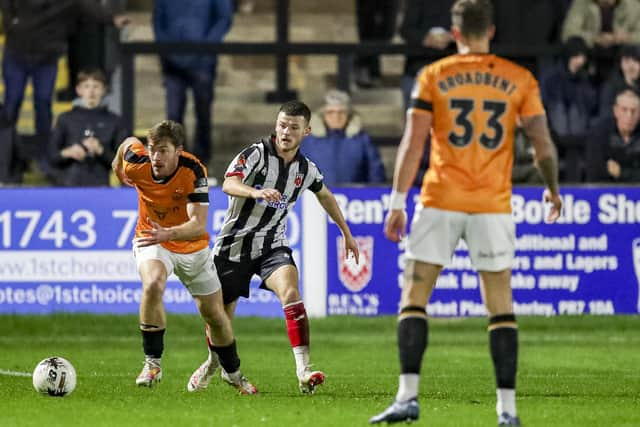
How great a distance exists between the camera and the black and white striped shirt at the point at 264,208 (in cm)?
1038

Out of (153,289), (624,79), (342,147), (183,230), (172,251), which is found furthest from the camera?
(624,79)

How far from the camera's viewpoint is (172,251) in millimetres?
10156

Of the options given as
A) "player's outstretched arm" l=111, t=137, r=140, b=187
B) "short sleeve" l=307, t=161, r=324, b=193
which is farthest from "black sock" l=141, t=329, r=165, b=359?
"short sleeve" l=307, t=161, r=324, b=193

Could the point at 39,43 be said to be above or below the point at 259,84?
above

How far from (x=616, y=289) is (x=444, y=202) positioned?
7.83m

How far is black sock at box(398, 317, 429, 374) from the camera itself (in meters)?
7.70

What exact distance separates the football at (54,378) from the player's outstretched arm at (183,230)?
90 cm

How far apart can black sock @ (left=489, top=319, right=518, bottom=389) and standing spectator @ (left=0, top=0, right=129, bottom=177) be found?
9413 mm

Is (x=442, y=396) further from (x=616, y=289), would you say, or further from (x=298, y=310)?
(x=616, y=289)

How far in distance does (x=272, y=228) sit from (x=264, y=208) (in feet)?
0.47

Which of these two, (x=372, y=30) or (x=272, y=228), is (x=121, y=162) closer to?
(x=272, y=228)

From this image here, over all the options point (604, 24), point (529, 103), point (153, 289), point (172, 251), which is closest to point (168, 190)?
point (172, 251)

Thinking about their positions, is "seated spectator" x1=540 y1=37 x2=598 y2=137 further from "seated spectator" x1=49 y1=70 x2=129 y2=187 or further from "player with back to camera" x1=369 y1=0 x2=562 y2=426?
"player with back to camera" x1=369 y1=0 x2=562 y2=426

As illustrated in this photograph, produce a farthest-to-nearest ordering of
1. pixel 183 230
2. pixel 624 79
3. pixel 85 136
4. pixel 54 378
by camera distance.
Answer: pixel 624 79 → pixel 85 136 → pixel 183 230 → pixel 54 378
